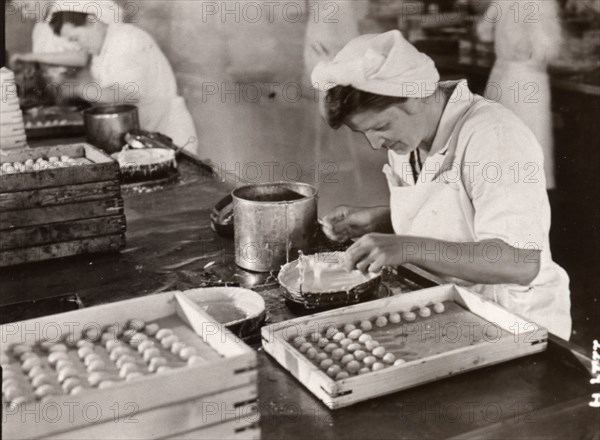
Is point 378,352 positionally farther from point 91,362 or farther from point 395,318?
point 91,362

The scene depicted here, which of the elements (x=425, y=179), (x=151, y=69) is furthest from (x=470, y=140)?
(x=151, y=69)

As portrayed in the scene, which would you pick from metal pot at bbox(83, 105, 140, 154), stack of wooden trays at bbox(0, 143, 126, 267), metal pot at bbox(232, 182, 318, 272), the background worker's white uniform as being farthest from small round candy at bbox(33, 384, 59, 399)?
the background worker's white uniform

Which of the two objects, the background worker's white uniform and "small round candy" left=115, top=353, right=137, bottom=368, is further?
the background worker's white uniform

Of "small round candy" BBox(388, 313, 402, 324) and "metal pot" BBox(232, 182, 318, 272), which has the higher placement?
"metal pot" BBox(232, 182, 318, 272)

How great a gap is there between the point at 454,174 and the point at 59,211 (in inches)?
56.8

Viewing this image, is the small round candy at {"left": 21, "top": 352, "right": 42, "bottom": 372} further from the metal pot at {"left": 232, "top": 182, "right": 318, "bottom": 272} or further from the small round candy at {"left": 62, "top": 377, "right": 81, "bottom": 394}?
the metal pot at {"left": 232, "top": 182, "right": 318, "bottom": 272}

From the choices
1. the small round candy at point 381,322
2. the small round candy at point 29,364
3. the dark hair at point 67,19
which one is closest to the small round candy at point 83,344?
the small round candy at point 29,364

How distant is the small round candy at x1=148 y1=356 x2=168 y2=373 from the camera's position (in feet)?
4.81

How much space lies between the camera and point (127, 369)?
146 cm

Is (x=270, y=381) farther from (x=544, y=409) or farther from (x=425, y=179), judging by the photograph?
(x=425, y=179)

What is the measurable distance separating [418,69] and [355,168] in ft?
18.0

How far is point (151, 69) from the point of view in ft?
18.5

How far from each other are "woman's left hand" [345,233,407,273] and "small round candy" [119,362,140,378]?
29.6 inches

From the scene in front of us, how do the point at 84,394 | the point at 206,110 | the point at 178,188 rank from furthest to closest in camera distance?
the point at 206,110
the point at 178,188
the point at 84,394
